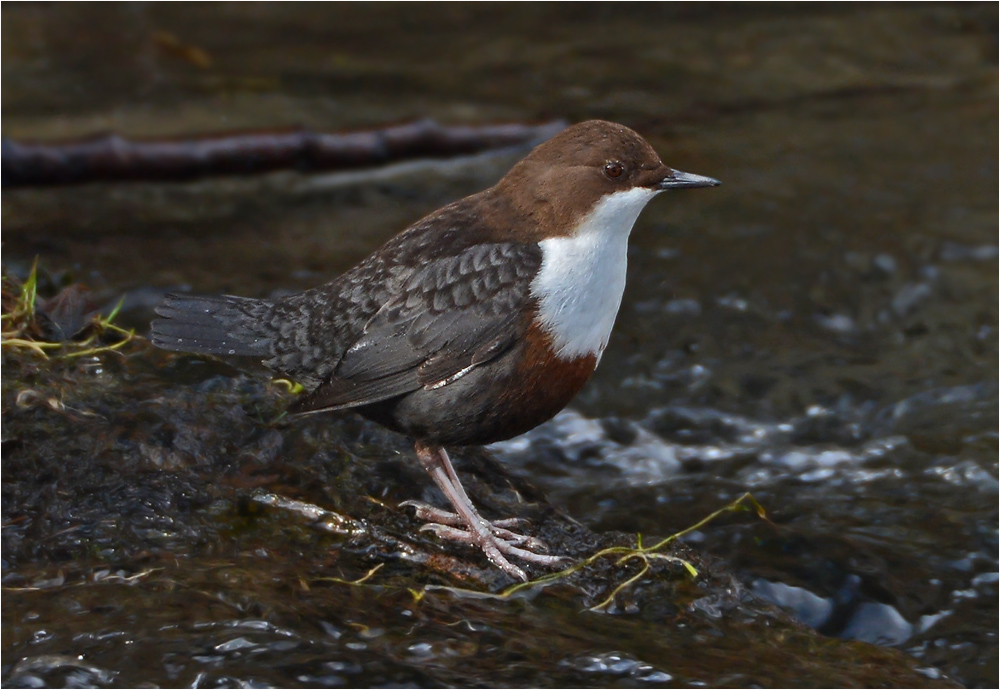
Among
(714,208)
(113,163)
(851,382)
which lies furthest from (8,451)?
(714,208)

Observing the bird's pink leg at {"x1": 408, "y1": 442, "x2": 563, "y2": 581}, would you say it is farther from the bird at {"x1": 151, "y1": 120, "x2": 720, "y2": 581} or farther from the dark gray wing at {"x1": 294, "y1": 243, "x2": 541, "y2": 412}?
the dark gray wing at {"x1": 294, "y1": 243, "x2": 541, "y2": 412}

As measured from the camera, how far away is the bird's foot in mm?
3338

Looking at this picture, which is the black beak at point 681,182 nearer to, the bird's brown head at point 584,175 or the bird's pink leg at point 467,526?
the bird's brown head at point 584,175

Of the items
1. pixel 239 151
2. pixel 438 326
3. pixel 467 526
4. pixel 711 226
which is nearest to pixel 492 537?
pixel 467 526

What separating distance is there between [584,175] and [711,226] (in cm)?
297

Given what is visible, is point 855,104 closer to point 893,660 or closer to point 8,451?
point 893,660

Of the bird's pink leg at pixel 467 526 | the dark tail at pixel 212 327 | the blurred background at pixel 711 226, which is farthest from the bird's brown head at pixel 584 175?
the blurred background at pixel 711 226

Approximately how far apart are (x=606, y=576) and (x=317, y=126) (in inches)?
170

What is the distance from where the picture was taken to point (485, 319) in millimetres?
3355

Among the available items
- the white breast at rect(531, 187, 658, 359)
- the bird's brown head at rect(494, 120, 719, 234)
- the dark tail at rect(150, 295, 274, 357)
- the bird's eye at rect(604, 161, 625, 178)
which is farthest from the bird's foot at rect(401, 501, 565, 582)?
Answer: the bird's eye at rect(604, 161, 625, 178)

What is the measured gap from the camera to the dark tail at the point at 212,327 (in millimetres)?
3541

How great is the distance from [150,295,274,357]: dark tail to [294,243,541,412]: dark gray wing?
299 millimetres

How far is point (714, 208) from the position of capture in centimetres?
645

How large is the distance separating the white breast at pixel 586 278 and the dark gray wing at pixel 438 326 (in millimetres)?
62
